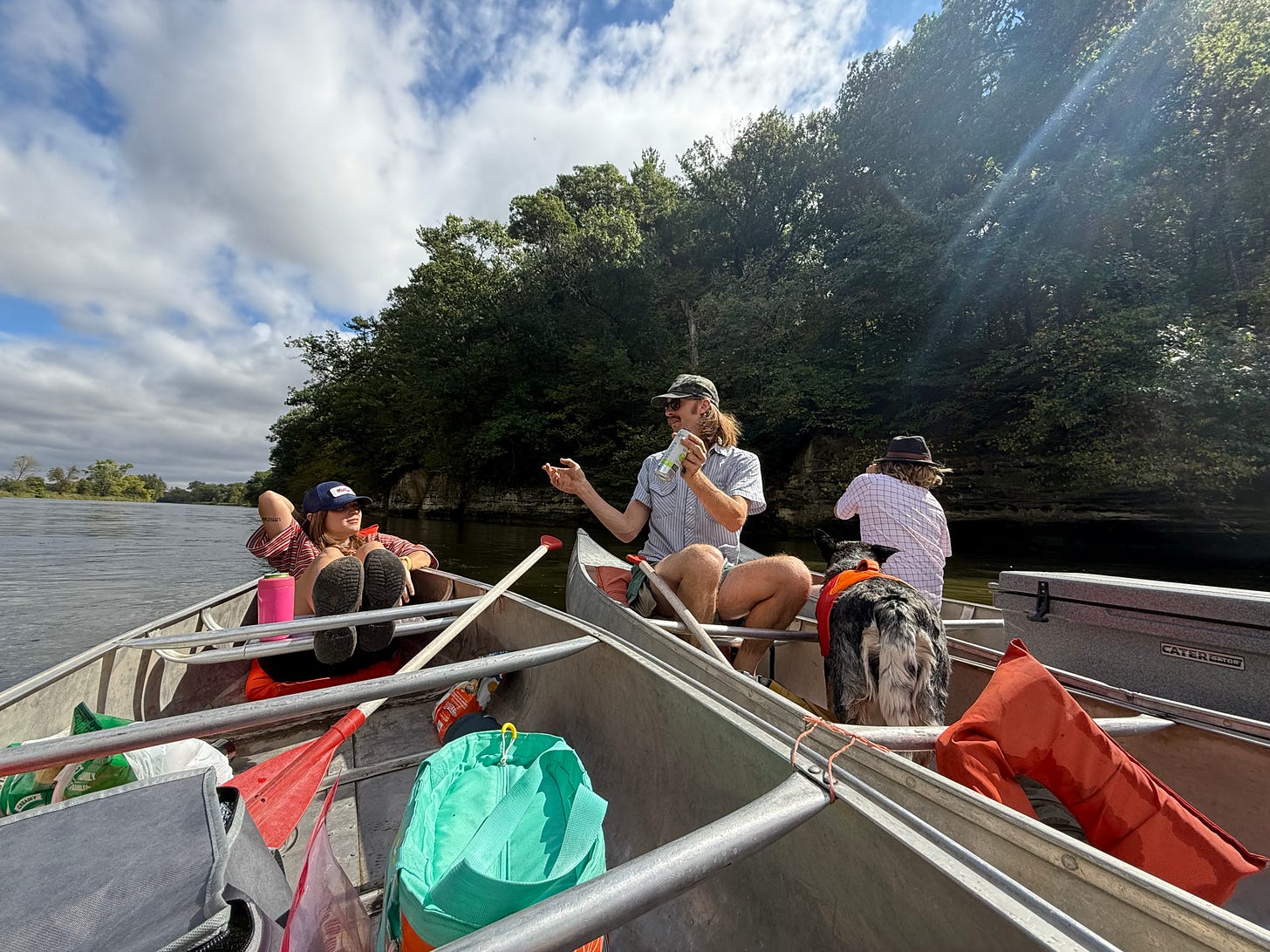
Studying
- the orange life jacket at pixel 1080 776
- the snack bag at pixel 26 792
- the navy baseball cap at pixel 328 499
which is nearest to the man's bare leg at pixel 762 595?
the orange life jacket at pixel 1080 776

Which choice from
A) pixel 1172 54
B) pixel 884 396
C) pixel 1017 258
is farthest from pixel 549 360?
pixel 1172 54

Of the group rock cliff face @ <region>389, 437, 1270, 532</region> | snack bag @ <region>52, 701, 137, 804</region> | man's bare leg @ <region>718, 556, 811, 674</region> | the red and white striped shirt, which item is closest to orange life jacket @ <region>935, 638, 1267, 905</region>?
man's bare leg @ <region>718, 556, 811, 674</region>

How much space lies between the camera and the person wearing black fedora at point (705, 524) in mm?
2357

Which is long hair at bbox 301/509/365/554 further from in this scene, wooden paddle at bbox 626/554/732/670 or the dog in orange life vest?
the dog in orange life vest

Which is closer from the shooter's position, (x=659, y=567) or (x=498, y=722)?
(x=498, y=722)

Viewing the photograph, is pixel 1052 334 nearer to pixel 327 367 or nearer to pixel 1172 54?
pixel 1172 54

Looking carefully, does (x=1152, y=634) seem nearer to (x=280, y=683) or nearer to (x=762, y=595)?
(x=762, y=595)

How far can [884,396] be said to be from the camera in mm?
13281

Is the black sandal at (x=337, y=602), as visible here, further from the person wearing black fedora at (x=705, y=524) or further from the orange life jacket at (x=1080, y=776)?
the orange life jacket at (x=1080, y=776)

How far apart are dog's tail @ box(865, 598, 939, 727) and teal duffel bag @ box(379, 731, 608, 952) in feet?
2.92

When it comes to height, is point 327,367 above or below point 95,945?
above

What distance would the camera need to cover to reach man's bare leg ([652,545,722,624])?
2348 mm

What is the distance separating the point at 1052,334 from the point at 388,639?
12.8 m

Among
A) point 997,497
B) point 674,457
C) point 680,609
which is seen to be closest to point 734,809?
point 680,609
